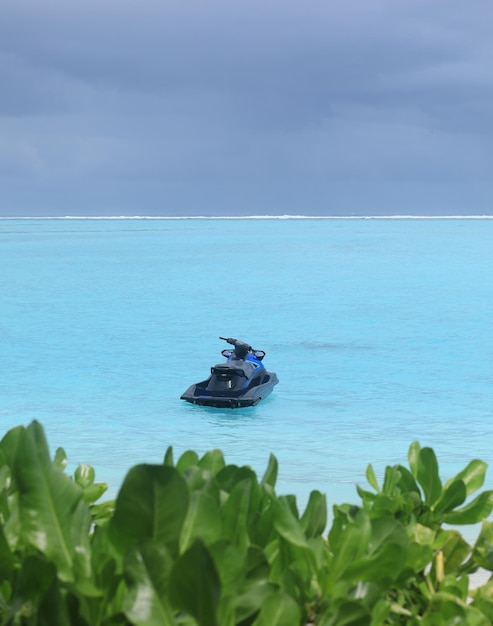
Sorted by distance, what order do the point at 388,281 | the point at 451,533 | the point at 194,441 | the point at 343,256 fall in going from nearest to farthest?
1. the point at 451,533
2. the point at 194,441
3. the point at 388,281
4. the point at 343,256

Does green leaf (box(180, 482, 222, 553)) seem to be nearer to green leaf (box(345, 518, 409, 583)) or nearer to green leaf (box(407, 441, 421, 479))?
green leaf (box(345, 518, 409, 583))

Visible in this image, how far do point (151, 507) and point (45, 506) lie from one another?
7.3 inches

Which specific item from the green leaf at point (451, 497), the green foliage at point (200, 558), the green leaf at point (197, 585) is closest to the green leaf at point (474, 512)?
the green leaf at point (451, 497)

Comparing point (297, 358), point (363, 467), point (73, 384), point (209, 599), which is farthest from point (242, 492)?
point (297, 358)

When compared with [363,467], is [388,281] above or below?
above

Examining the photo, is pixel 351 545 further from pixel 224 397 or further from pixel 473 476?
pixel 224 397

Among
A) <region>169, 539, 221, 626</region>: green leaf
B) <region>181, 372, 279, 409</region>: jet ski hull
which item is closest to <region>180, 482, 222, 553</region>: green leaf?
<region>169, 539, 221, 626</region>: green leaf

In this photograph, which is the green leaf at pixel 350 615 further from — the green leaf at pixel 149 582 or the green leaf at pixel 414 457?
the green leaf at pixel 414 457

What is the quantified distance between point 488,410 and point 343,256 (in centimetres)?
3641

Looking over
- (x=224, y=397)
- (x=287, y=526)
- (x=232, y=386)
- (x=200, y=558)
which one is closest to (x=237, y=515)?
(x=287, y=526)

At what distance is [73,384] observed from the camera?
12.5 meters

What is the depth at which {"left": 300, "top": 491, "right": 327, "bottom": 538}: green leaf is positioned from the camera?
1283 mm

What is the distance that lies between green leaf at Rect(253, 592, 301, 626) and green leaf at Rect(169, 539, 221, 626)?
2.9 inches

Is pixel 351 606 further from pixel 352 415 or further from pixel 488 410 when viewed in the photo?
pixel 488 410
